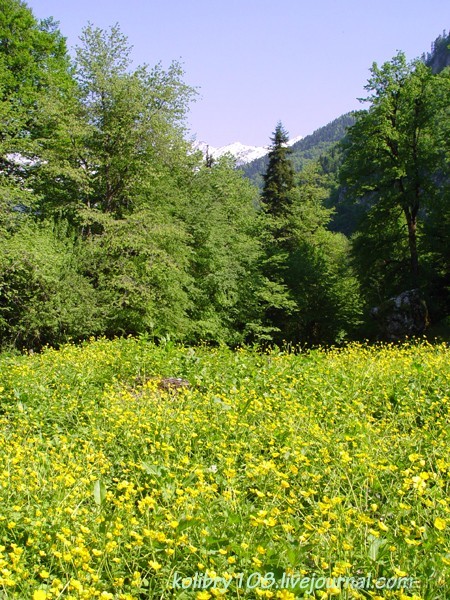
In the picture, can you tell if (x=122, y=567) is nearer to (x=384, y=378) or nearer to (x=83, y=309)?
(x=384, y=378)

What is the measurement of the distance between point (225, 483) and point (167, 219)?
18.1m

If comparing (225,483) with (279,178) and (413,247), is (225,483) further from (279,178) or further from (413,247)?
(279,178)

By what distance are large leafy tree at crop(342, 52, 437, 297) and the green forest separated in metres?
0.07

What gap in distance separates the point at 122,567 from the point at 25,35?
23.6m

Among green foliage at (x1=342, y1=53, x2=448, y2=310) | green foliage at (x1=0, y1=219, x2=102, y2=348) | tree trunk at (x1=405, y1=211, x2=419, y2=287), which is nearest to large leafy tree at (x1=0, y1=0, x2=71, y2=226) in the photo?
green foliage at (x1=0, y1=219, x2=102, y2=348)

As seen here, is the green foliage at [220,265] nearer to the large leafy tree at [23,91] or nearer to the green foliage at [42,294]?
the green foliage at [42,294]

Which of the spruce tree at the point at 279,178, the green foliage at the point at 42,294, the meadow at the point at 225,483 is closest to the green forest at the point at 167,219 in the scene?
the green foliage at the point at 42,294

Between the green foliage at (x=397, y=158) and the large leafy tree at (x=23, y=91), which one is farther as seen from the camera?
the green foliage at (x=397, y=158)

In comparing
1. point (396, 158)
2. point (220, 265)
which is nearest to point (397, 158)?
point (396, 158)

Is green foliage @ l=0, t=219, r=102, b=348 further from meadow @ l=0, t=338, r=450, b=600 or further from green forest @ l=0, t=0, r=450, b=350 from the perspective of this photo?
meadow @ l=0, t=338, r=450, b=600

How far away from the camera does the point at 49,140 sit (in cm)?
1745

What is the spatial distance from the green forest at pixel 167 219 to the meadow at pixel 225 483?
803 centimetres

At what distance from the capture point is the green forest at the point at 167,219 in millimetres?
16844

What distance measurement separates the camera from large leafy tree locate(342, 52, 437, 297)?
72.7 feet
